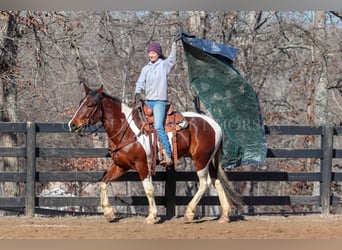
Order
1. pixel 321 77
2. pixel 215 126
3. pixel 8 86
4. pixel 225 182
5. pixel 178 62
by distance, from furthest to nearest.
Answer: pixel 178 62, pixel 321 77, pixel 8 86, pixel 225 182, pixel 215 126

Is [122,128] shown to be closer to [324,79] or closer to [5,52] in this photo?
[5,52]

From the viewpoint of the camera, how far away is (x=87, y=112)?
8805 mm

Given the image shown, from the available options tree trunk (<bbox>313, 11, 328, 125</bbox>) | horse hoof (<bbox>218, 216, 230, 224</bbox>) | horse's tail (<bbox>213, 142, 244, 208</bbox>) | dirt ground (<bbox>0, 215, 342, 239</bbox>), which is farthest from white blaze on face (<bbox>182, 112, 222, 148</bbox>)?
tree trunk (<bbox>313, 11, 328, 125</bbox>)

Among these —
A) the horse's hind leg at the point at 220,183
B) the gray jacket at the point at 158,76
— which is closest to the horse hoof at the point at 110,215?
the horse's hind leg at the point at 220,183

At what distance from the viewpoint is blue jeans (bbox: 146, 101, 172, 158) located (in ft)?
29.0

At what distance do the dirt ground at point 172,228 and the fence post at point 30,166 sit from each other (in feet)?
0.83

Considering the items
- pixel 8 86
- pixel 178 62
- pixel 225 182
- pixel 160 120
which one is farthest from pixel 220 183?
pixel 178 62

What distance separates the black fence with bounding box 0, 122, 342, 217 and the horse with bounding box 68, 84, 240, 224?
24.8 inches

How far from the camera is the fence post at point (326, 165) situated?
33.5ft

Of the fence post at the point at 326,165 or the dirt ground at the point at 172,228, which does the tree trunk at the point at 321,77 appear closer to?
the fence post at the point at 326,165

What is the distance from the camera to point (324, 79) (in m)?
18.3

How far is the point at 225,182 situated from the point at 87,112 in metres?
2.43

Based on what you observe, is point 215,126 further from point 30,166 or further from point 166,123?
point 30,166

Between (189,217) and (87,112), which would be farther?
(189,217)
